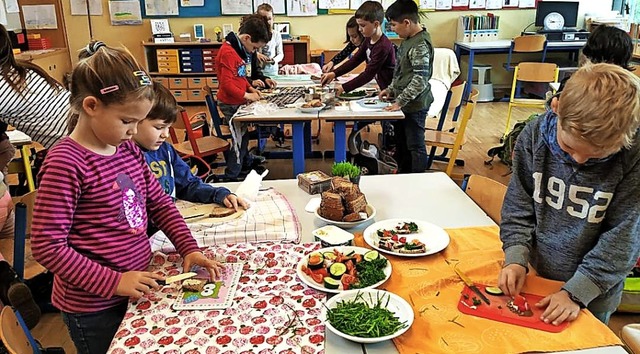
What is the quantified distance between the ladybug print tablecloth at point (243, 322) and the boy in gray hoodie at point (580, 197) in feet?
1.52

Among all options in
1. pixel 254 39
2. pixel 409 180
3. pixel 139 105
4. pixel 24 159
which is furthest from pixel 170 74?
pixel 139 105

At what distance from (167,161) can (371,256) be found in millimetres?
728

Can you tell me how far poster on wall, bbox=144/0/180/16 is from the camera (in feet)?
22.0

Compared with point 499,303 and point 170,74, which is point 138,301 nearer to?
point 499,303

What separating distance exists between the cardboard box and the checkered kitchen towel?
0.65ft

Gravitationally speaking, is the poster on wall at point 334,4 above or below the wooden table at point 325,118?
above

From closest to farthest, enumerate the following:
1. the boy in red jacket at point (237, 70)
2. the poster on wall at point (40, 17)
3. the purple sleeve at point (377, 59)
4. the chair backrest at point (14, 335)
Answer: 1. the chair backrest at point (14, 335)
2. the boy in red jacket at point (237, 70)
3. the purple sleeve at point (377, 59)
4. the poster on wall at point (40, 17)

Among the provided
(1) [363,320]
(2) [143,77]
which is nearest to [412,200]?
(1) [363,320]

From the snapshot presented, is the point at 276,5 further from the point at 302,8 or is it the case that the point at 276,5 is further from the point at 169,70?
the point at 169,70

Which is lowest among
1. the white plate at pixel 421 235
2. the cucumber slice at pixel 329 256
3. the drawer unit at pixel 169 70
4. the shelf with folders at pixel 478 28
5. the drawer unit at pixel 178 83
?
the drawer unit at pixel 178 83

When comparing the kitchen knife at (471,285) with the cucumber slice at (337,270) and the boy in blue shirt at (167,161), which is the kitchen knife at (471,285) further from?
the boy in blue shirt at (167,161)

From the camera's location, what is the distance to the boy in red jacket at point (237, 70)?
3.51 metres

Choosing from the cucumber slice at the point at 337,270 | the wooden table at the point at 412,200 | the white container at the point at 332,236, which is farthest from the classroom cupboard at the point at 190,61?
the cucumber slice at the point at 337,270

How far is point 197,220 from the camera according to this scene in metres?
1.54
